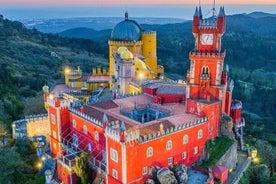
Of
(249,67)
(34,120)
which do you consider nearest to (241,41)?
(249,67)

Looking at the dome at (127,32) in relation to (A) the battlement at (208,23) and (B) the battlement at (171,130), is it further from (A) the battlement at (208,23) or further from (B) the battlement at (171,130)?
(B) the battlement at (171,130)

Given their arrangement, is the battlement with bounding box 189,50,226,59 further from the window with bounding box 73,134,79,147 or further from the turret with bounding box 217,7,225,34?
the window with bounding box 73,134,79,147

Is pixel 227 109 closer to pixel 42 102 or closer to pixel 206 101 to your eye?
pixel 206 101

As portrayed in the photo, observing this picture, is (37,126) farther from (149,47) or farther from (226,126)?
(226,126)

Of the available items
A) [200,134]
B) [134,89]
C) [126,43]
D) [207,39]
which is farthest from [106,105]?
[126,43]

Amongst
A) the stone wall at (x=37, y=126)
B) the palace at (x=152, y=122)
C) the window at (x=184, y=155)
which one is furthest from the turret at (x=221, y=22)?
the stone wall at (x=37, y=126)

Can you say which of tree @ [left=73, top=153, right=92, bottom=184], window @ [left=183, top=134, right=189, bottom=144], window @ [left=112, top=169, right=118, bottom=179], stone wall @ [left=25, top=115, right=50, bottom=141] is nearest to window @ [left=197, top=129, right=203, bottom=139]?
window @ [left=183, top=134, right=189, bottom=144]
